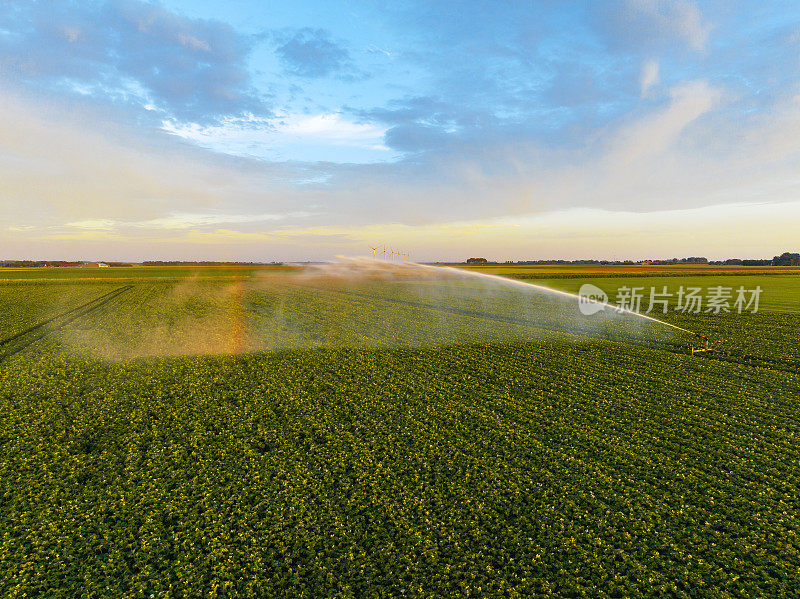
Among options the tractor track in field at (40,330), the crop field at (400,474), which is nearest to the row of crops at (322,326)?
the tractor track in field at (40,330)

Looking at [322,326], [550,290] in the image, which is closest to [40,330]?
[322,326]

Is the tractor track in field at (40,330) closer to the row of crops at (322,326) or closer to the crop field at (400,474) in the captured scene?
the row of crops at (322,326)

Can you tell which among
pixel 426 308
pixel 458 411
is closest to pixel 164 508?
pixel 458 411

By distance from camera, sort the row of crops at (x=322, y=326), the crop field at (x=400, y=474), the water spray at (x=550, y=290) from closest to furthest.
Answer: the crop field at (x=400, y=474), the water spray at (x=550, y=290), the row of crops at (x=322, y=326)

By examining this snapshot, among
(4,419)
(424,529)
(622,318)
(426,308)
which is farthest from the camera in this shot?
(426,308)

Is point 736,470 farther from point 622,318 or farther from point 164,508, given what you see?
point 622,318

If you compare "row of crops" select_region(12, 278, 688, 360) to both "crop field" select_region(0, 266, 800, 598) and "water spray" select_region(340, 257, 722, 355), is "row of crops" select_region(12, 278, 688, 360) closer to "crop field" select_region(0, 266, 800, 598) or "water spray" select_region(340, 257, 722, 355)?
"water spray" select_region(340, 257, 722, 355)

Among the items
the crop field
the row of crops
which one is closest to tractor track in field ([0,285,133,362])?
the row of crops
